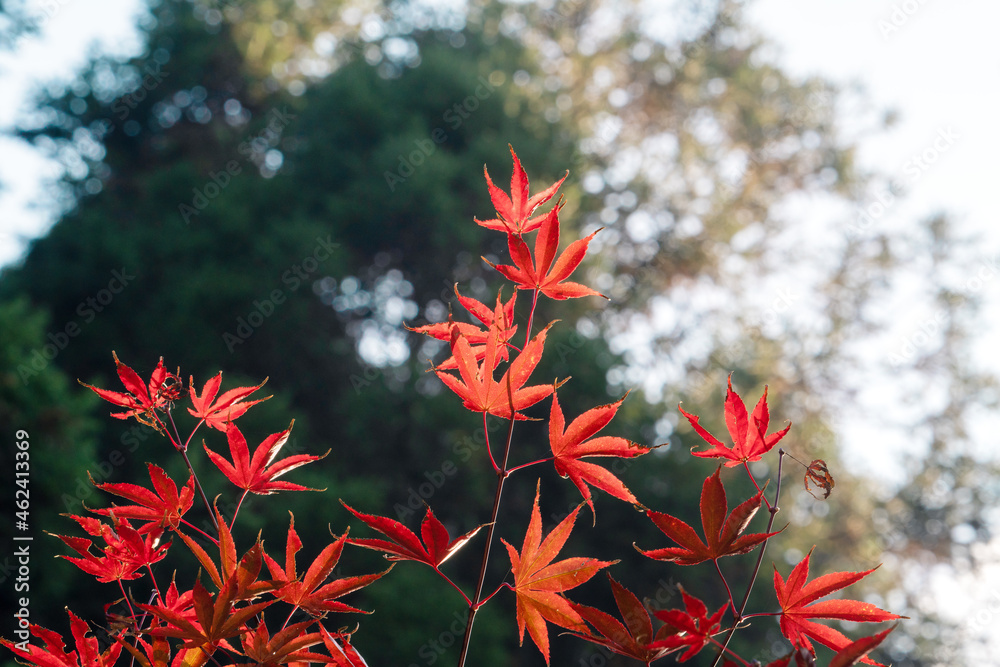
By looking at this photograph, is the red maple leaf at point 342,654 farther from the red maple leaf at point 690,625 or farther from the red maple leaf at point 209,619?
the red maple leaf at point 690,625

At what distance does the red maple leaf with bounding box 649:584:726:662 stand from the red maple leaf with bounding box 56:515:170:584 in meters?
0.47

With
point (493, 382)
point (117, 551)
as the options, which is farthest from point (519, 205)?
point (117, 551)

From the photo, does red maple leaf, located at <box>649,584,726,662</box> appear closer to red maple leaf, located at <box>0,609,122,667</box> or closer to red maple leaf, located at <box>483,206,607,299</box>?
red maple leaf, located at <box>483,206,607,299</box>

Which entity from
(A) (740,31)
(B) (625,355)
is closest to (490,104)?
(B) (625,355)

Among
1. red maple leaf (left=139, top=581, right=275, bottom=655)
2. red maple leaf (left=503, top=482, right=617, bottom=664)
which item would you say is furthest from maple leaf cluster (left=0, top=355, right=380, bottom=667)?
red maple leaf (left=503, top=482, right=617, bottom=664)

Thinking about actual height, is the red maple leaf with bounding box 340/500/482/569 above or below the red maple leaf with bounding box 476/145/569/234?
below

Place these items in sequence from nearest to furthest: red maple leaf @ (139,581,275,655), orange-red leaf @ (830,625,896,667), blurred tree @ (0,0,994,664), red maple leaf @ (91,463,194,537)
→ orange-red leaf @ (830,625,896,667) < red maple leaf @ (139,581,275,655) < red maple leaf @ (91,463,194,537) < blurred tree @ (0,0,994,664)

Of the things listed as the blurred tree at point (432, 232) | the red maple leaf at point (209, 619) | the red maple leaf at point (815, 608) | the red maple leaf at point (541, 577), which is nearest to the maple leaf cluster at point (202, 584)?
the red maple leaf at point (209, 619)

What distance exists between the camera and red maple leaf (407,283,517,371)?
A: 55 centimetres

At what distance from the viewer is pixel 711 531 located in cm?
48

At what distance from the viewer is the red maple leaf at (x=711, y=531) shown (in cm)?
47

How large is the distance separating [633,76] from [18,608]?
342 inches

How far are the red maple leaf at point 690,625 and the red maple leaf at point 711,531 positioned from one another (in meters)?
0.05

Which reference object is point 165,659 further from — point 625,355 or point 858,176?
point 858,176
